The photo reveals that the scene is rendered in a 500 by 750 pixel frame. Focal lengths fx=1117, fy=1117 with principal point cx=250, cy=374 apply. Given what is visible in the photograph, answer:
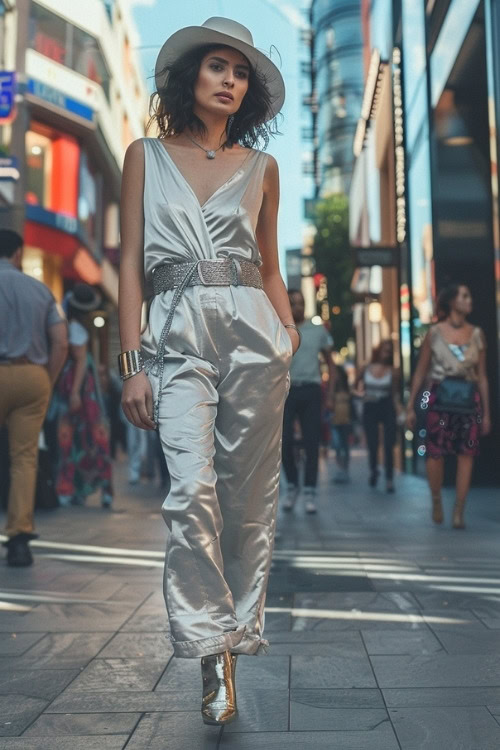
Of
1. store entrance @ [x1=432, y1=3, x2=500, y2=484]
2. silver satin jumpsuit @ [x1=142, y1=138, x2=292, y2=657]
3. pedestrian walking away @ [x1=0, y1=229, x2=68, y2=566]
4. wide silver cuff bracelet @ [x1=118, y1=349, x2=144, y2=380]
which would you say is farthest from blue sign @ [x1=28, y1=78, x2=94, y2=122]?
wide silver cuff bracelet @ [x1=118, y1=349, x2=144, y2=380]

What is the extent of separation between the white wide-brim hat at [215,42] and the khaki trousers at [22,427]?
301 centimetres


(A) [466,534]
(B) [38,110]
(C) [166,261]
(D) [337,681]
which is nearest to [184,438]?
(C) [166,261]

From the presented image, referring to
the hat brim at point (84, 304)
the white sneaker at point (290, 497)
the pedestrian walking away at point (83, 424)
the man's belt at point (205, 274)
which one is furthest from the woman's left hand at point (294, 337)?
the hat brim at point (84, 304)

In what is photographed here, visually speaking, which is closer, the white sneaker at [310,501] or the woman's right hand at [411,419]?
the woman's right hand at [411,419]

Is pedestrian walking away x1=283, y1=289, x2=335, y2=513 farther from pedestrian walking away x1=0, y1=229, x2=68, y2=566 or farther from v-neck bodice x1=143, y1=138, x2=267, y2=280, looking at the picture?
v-neck bodice x1=143, y1=138, x2=267, y2=280

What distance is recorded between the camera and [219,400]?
3.15m

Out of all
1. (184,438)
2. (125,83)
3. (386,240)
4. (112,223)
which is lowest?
(184,438)

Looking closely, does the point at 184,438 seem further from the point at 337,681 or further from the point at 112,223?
the point at 112,223

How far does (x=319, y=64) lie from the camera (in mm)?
97000

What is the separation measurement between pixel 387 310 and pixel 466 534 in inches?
668

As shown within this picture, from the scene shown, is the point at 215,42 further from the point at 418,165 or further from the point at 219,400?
the point at 418,165

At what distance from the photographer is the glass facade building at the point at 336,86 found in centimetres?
8890

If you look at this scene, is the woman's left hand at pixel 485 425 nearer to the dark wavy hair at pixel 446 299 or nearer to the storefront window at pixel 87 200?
the dark wavy hair at pixel 446 299

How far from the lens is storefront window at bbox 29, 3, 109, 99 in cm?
2472
